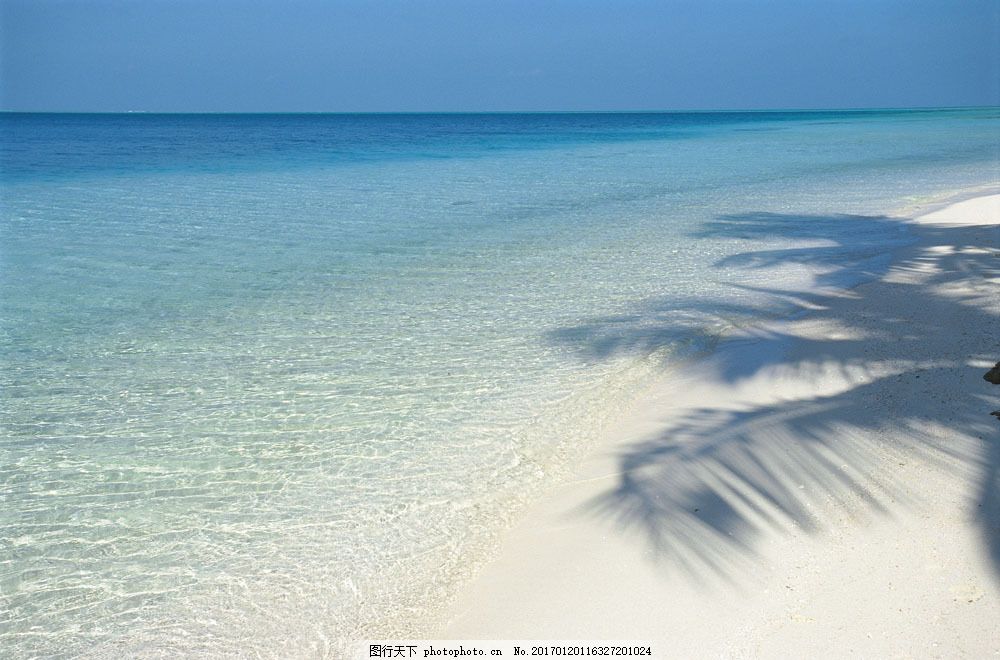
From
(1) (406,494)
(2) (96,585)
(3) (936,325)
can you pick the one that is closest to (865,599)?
(1) (406,494)

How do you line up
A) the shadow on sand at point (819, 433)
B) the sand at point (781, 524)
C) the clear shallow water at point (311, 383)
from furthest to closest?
the shadow on sand at point (819, 433) → the clear shallow water at point (311, 383) → the sand at point (781, 524)

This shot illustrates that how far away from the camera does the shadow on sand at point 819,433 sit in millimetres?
3355

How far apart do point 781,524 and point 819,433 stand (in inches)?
37.9

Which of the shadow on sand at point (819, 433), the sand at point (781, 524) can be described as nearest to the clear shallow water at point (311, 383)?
the sand at point (781, 524)

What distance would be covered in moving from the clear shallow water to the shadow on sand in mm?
449

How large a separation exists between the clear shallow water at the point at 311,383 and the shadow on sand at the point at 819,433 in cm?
45

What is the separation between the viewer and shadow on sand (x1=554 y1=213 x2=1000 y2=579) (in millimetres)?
3355

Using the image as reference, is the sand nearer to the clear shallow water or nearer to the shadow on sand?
the shadow on sand

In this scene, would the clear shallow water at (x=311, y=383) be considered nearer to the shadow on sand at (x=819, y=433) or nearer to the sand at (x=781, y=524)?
the sand at (x=781, y=524)

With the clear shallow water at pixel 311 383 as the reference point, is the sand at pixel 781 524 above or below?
above

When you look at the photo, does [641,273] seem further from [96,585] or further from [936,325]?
[96,585]

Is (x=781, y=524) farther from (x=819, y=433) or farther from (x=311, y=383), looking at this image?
(x=311, y=383)

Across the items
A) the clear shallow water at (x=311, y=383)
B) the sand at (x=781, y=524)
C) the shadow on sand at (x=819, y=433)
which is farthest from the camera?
the shadow on sand at (x=819, y=433)

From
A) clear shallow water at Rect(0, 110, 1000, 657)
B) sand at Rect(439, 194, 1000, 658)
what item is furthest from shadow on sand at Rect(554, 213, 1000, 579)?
clear shallow water at Rect(0, 110, 1000, 657)
